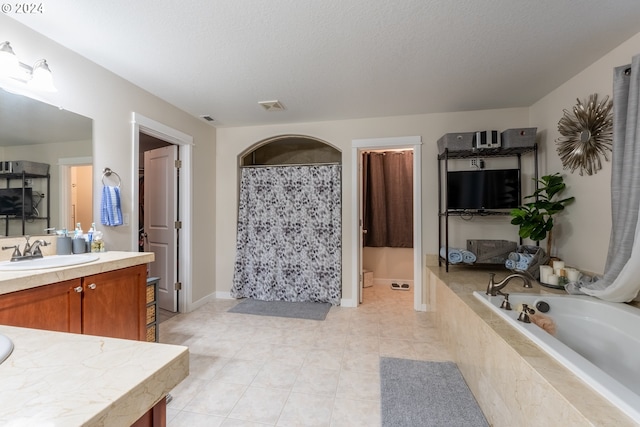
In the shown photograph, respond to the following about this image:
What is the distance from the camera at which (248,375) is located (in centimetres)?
193

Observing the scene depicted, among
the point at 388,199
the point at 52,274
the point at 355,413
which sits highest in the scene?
the point at 388,199

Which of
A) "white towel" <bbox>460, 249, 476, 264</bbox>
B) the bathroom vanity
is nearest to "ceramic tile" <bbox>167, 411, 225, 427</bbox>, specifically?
the bathroom vanity

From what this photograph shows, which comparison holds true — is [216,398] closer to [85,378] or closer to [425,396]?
[425,396]

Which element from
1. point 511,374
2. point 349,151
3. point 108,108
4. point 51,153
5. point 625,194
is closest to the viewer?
point 511,374

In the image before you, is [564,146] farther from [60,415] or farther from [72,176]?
[72,176]

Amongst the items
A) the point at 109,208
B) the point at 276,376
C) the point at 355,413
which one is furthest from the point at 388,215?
the point at 109,208

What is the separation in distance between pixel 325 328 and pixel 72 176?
241cm

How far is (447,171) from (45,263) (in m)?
3.32

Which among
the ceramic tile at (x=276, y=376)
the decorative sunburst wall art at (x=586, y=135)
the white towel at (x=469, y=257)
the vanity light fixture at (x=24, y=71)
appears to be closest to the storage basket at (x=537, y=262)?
the white towel at (x=469, y=257)

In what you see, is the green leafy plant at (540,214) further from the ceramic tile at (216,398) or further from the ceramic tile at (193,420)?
the ceramic tile at (193,420)

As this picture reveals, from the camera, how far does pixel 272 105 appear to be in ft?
9.55

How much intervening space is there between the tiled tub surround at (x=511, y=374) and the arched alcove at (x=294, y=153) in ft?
8.20

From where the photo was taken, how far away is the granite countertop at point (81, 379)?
37cm

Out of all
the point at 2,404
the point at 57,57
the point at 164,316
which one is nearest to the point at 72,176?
the point at 57,57
